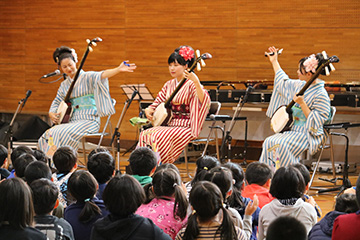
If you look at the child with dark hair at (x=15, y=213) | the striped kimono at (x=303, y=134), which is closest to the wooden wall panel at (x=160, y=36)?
the striped kimono at (x=303, y=134)

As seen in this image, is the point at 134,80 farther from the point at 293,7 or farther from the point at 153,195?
the point at 153,195

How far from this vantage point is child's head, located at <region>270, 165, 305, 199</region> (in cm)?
275

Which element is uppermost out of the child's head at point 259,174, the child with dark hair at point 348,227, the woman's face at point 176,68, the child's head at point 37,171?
the woman's face at point 176,68

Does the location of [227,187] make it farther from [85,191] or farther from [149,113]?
[149,113]

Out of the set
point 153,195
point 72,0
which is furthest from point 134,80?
point 153,195

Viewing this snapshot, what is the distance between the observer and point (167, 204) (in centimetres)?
280

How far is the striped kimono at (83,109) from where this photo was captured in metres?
5.93

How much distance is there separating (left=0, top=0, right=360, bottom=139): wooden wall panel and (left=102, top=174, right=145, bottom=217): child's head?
5992 millimetres

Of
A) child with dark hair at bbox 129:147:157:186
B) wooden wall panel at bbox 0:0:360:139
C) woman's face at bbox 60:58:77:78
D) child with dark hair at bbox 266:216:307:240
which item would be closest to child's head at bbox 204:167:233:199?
child with dark hair at bbox 129:147:157:186

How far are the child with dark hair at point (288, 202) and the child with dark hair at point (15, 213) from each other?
1139 mm

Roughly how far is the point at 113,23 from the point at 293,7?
2.95 metres

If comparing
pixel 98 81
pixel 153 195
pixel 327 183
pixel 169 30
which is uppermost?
pixel 169 30

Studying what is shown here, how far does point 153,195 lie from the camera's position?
2.91 m

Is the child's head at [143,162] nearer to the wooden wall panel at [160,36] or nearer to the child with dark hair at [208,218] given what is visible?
the child with dark hair at [208,218]
